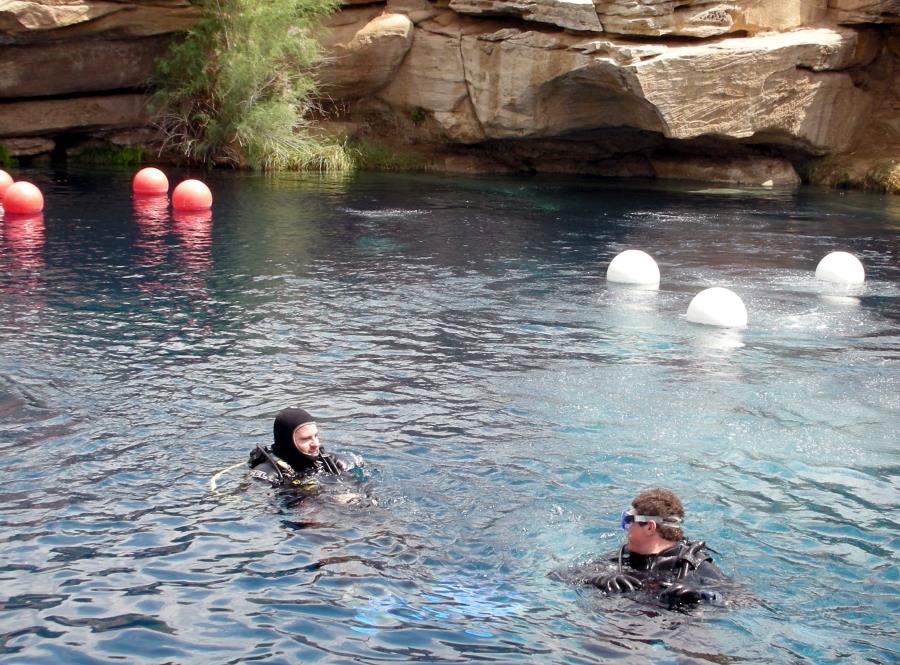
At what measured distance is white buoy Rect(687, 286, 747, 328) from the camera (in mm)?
13734

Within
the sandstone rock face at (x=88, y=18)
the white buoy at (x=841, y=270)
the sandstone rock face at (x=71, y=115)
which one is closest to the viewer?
the white buoy at (x=841, y=270)

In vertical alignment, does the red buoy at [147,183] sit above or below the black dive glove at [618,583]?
above

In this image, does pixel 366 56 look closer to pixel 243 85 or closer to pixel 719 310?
pixel 243 85

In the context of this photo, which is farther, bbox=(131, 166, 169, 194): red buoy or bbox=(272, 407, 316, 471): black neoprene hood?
bbox=(131, 166, 169, 194): red buoy

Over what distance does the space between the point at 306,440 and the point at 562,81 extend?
2159 centimetres

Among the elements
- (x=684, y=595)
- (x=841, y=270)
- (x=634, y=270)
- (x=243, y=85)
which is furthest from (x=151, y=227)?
(x=684, y=595)

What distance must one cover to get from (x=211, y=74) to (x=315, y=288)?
16.9 m

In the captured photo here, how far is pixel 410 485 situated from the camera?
863 centimetres

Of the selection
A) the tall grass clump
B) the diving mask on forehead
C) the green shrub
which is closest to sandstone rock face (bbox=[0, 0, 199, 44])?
the tall grass clump

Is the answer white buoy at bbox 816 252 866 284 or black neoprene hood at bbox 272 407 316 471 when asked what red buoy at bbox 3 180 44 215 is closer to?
black neoprene hood at bbox 272 407 316 471

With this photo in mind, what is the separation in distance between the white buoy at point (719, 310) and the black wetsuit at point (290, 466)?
22.1ft

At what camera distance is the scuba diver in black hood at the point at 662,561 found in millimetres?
6609

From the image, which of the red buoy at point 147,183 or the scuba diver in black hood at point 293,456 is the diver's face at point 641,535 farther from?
the red buoy at point 147,183

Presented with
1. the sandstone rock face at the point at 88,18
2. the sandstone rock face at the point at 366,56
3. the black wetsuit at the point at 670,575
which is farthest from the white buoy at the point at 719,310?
the sandstone rock face at the point at 88,18
